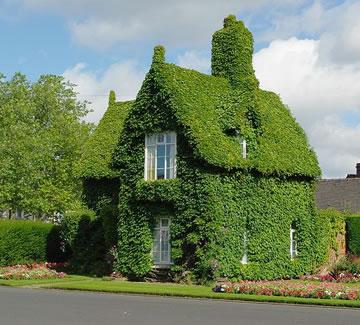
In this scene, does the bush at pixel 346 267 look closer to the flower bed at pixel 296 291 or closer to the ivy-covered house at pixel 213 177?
the ivy-covered house at pixel 213 177

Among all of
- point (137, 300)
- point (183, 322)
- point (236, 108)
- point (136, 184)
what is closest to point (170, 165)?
point (136, 184)

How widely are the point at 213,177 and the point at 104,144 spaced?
11078 millimetres

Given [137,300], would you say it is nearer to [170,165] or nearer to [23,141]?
[170,165]

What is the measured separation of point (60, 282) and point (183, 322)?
49.6 feet

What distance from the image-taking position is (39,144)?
2080 inches

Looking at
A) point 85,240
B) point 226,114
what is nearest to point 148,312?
point 226,114

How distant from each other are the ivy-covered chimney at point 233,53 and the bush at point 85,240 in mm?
10196

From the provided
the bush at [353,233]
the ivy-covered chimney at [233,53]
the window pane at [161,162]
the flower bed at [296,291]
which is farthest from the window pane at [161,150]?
the bush at [353,233]

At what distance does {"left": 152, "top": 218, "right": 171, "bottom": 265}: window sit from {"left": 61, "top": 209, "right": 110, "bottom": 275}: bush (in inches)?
209

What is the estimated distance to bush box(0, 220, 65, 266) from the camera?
38594 millimetres

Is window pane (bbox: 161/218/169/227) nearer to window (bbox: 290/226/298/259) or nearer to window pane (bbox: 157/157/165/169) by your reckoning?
window pane (bbox: 157/157/165/169)

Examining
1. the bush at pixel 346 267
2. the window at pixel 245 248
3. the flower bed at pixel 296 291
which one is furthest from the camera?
the bush at pixel 346 267

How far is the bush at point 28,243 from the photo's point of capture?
3859 centimetres

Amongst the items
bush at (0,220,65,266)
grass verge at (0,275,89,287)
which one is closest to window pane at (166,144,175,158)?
grass verge at (0,275,89,287)
